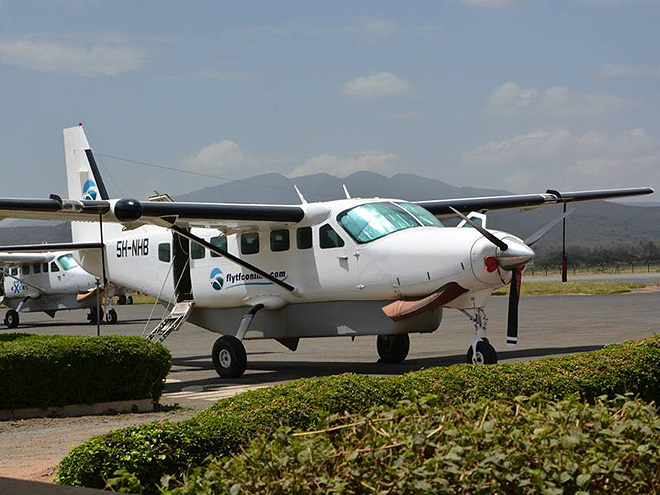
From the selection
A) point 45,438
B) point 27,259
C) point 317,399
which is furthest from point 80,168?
point 317,399

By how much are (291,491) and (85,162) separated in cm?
2335

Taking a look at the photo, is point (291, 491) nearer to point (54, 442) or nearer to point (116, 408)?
point (54, 442)

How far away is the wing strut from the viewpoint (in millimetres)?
18734

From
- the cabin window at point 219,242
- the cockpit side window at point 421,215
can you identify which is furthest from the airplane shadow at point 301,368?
the cockpit side window at point 421,215

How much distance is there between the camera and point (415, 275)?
1673cm

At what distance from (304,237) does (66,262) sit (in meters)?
27.8

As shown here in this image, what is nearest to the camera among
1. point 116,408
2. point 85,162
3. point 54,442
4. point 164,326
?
point 54,442

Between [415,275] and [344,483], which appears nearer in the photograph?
[344,483]

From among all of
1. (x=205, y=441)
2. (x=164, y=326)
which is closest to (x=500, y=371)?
(x=205, y=441)

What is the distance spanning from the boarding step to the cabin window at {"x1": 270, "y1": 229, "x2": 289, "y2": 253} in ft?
8.79

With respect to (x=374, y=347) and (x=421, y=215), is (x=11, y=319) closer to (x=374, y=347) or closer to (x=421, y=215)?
(x=374, y=347)

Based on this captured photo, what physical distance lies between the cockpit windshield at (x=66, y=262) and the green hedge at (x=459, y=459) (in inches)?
1580

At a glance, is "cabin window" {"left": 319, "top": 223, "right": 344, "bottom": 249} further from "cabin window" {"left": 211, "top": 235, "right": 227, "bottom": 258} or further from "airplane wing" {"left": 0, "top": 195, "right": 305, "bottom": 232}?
"cabin window" {"left": 211, "top": 235, "right": 227, "bottom": 258}

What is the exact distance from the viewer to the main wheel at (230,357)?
18.4 m
